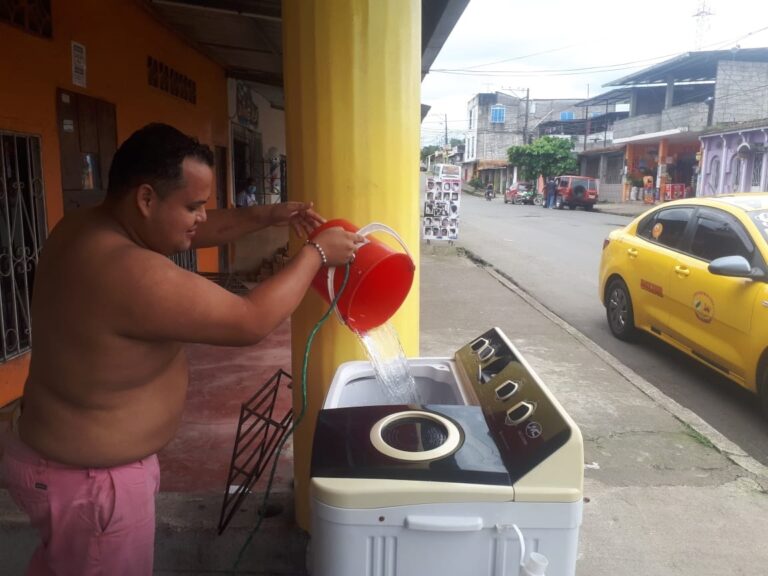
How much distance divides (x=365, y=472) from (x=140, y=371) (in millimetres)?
650

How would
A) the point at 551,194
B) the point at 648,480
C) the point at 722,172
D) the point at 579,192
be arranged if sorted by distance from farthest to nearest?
the point at 551,194, the point at 579,192, the point at 722,172, the point at 648,480

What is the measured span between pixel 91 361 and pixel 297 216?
2.63 ft

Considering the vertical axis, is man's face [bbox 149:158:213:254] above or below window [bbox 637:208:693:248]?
above

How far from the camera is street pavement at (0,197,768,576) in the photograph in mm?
2625

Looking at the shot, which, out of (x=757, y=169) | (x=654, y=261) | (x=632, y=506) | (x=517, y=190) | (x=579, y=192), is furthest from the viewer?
(x=517, y=190)

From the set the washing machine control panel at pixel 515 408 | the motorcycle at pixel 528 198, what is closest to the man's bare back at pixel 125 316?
the washing machine control panel at pixel 515 408

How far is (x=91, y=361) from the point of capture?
5.10 ft

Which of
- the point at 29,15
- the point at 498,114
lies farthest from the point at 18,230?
Result: the point at 498,114

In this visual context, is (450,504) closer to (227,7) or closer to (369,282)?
(369,282)

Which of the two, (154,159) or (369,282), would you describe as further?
(369,282)

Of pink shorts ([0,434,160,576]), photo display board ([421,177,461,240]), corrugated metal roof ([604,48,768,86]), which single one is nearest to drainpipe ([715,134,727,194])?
corrugated metal roof ([604,48,768,86])

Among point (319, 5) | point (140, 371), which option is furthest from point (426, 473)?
point (319, 5)

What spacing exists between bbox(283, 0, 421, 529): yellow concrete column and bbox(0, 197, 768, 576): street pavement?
2.74 ft

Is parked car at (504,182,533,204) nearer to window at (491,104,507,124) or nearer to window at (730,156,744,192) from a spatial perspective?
window at (730,156,744,192)
